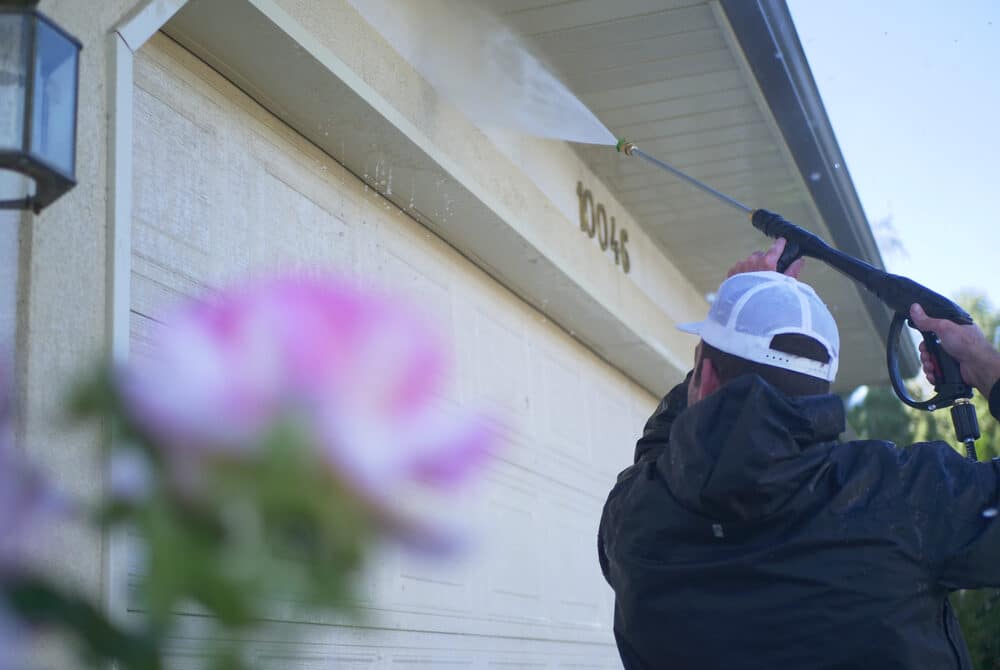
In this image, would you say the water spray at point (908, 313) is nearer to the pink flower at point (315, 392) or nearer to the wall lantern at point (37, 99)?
the wall lantern at point (37, 99)

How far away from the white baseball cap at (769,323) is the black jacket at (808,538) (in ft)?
0.44

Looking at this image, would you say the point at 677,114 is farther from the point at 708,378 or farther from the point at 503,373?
the point at 708,378

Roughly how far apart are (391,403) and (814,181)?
5.35 m

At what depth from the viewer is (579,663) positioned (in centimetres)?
521

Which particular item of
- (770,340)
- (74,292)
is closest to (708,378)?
(770,340)

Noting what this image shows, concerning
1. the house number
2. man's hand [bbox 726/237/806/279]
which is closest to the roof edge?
the house number

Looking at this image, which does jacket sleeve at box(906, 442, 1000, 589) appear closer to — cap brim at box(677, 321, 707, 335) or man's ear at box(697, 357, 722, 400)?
man's ear at box(697, 357, 722, 400)

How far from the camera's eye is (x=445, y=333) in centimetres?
125

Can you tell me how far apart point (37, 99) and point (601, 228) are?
455cm

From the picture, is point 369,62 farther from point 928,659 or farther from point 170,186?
point 928,659

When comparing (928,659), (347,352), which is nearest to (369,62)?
(928,659)

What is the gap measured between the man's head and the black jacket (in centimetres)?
11

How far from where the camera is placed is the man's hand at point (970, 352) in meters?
2.32

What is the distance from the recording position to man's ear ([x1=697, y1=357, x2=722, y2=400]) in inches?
85.9
